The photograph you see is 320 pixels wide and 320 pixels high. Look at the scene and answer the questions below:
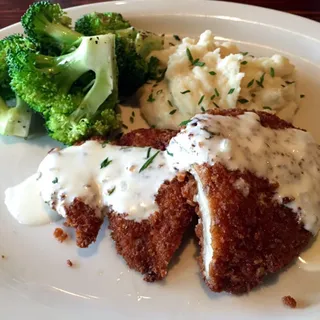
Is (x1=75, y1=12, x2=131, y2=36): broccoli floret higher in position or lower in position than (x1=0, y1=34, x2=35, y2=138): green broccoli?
higher

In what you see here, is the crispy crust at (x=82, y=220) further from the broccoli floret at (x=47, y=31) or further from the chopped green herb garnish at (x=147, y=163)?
the broccoli floret at (x=47, y=31)

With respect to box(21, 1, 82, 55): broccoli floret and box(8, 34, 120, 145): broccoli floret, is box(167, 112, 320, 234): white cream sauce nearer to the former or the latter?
box(8, 34, 120, 145): broccoli floret

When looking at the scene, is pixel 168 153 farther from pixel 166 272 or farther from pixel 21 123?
pixel 21 123

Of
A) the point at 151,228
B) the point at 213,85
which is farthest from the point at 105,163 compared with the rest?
the point at 213,85

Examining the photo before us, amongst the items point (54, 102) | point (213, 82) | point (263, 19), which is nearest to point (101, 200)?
point (54, 102)

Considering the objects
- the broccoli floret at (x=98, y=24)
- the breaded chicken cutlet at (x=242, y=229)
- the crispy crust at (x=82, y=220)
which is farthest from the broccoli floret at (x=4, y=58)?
the breaded chicken cutlet at (x=242, y=229)

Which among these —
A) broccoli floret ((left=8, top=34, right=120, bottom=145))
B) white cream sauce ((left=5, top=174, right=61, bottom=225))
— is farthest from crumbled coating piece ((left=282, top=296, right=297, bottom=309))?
broccoli floret ((left=8, top=34, right=120, bottom=145))
